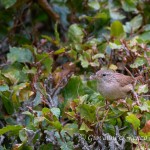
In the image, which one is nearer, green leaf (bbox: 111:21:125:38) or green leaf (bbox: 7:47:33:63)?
green leaf (bbox: 7:47:33:63)

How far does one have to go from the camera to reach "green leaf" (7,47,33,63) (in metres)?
4.54

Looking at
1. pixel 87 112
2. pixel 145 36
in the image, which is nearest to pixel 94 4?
pixel 145 36

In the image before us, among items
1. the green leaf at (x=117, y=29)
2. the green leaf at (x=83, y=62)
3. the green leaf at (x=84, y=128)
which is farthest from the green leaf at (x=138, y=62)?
the green leaf at (x=84, y=128)

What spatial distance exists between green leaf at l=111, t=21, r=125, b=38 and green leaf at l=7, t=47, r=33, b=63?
2.69ft

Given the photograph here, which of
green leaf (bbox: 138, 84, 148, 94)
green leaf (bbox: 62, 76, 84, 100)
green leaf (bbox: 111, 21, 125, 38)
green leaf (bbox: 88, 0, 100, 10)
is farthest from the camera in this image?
green leaf (bbox: 88, 0, 100, 10)

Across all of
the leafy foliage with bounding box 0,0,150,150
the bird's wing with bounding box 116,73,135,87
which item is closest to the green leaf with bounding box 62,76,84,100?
the leafy foliage with bounding box 0,0,150,150

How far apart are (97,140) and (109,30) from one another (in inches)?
75.5

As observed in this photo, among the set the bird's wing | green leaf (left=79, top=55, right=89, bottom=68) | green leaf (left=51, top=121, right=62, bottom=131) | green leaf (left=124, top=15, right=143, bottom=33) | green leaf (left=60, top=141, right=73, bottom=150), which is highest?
green leaf (left=51, top=121, right=62, bottom=131)

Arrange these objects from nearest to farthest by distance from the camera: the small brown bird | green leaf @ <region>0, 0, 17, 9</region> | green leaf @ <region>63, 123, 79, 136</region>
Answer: green leaf @ <region>63, 123, 79, 136</region> < the small brown bird < green leaf @ <region>0, 0, 17, 9</region>

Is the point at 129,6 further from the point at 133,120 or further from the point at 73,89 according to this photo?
the point at 133,120

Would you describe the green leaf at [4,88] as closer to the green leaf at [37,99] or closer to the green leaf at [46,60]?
the green leaf at [37,99]

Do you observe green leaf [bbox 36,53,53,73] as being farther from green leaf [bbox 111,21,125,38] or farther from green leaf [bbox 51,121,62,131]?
green leaf [bbox 51,121,62,131]

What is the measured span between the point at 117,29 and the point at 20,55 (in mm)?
944

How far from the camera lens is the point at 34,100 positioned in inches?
155
